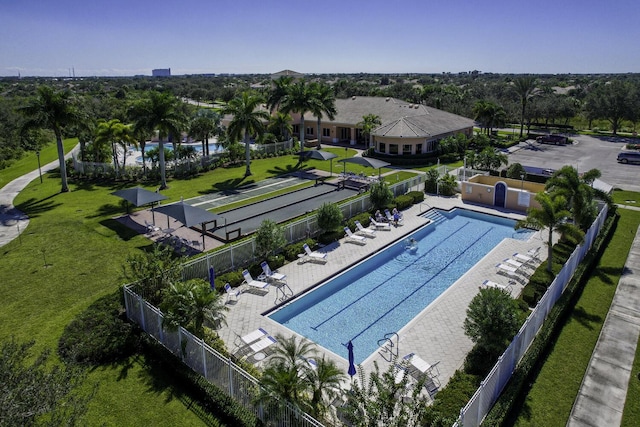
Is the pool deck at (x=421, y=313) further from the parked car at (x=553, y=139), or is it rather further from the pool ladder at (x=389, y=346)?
the parked car at (x=553, y=139)

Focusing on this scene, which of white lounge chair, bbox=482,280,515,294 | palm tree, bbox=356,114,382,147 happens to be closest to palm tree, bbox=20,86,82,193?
palm tree, bbox=356,114,382,147

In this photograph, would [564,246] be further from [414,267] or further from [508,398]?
[508,398]

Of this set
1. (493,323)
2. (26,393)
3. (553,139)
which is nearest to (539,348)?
(493,323)

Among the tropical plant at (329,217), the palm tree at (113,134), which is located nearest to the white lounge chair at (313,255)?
the tropical plant at (329,217)

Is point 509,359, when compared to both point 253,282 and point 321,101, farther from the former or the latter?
point 321,101

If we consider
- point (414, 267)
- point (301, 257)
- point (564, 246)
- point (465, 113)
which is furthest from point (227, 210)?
point (465, 113)

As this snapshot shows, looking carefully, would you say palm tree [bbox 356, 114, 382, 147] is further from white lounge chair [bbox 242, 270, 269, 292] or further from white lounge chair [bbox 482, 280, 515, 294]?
white lounge chair [bbox 242, 270, 269, 292]
